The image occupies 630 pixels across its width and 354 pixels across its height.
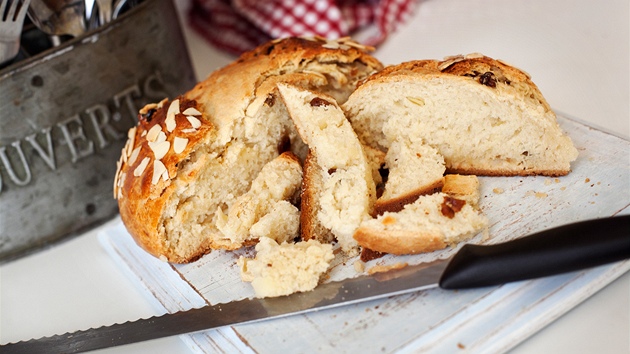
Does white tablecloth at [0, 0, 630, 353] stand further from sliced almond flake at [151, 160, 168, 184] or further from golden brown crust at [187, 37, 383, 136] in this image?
golden brown crust at [187, 37, 383, 136]

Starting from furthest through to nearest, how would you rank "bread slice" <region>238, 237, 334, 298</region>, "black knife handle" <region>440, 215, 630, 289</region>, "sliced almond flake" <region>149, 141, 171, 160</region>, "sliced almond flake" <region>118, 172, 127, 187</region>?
"sliced almond flake" <region>118, 172, 127, 187</region> < "sliced almond flake" <region>149, 141, 171, 160</region> < "bread slice" <region>238, 237, 334, 298</region> < "black knife handle" <region>440, 215, 630, 289</region>

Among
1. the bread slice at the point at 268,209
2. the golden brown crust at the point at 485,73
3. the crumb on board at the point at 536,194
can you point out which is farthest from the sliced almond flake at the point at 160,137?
the crumb on board at the point at 536,194

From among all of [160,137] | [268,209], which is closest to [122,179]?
[160,137]

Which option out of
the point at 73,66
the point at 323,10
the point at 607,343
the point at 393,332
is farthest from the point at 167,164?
the point at 323,10

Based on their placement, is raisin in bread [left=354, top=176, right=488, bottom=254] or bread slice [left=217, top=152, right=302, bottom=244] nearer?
raisin in bread [left=354, top=176, right=488, bottom=254]

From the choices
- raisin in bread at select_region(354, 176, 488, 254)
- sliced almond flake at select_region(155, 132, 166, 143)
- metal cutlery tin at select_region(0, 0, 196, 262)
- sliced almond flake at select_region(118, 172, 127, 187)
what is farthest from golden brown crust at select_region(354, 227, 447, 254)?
metal cutlery tin at select_region(0, 0, 196, 262)

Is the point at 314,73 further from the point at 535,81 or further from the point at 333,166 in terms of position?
the point at 535,81

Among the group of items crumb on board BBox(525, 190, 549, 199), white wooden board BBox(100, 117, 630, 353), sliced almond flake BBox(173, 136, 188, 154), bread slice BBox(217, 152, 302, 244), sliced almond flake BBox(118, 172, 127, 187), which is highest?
sliced almond flake BBox(173, 136, 188, 154)
